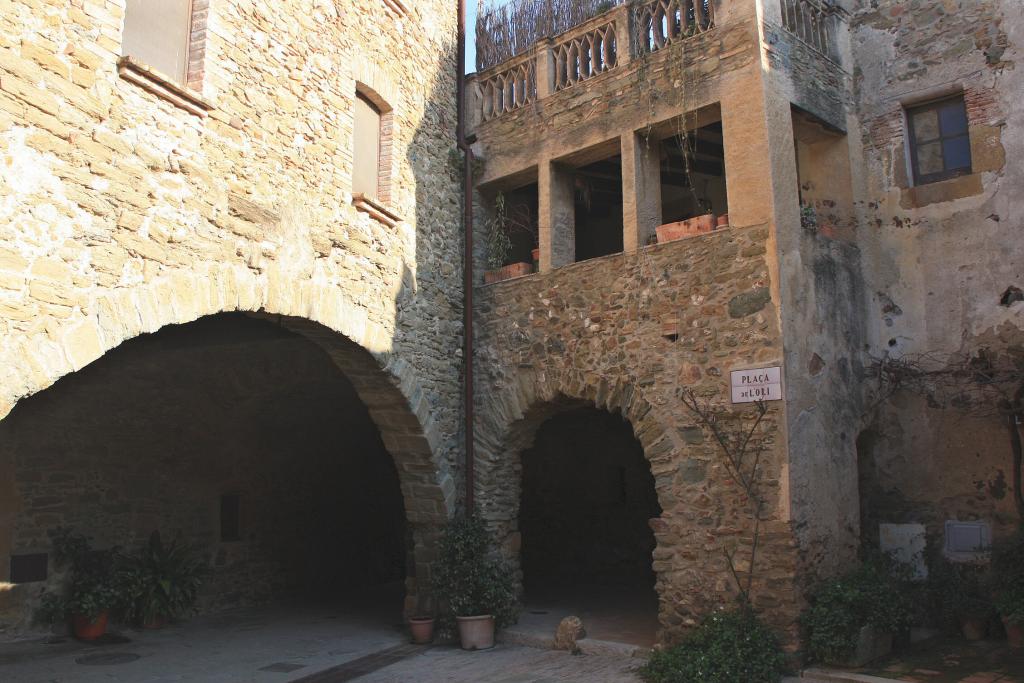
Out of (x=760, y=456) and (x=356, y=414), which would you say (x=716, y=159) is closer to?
(x=760, y=456)

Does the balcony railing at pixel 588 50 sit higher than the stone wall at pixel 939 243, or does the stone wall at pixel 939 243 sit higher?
the balcony railing at pixel 588 50

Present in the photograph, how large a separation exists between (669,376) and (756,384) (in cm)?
85

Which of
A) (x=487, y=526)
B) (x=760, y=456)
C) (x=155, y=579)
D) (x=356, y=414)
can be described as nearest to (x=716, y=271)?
(x=760, y=456)

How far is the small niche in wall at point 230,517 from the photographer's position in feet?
33.8

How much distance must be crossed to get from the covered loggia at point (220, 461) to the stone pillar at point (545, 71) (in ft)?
11.5

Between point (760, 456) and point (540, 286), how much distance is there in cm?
296

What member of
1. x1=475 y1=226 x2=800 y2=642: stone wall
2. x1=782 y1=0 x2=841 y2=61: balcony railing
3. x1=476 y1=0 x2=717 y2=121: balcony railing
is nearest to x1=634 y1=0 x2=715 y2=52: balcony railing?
x1=476 y1=0 x2=717 y2=121: balcony railing

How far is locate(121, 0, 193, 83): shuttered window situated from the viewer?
18.0ft

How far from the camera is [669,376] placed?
7.24 metres

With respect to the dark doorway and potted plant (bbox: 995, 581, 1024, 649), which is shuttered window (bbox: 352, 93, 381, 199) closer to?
the dark doorway

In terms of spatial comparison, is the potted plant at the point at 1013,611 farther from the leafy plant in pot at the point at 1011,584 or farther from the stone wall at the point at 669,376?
the stone wall at the point at 669,376

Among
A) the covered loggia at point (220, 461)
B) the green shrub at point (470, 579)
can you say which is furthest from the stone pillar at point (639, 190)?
the green shrub at point (470, 579)

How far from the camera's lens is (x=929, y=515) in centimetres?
Result: 741

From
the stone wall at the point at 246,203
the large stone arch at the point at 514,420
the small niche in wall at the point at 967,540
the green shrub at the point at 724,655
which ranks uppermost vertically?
the stone wall at the point at 246,203
